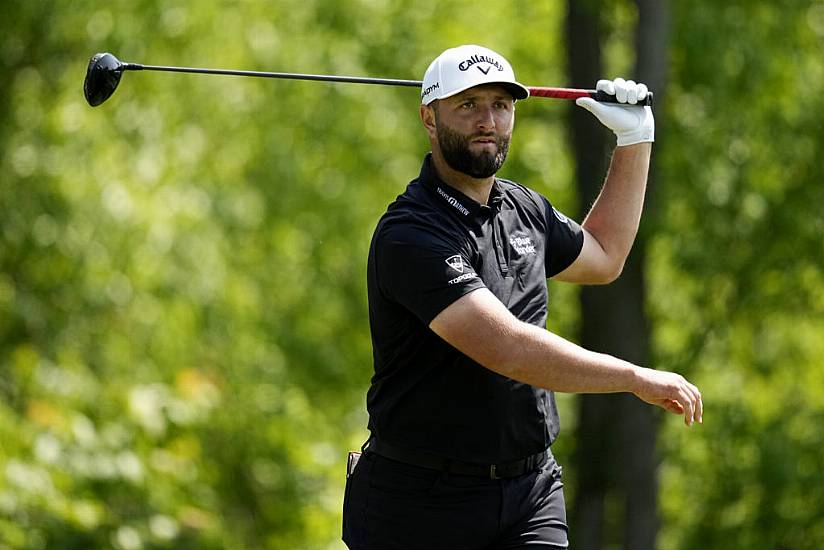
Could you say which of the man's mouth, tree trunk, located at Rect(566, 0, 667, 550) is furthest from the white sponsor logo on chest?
tree trunk, located at Rect(566, 0, 667, 550)

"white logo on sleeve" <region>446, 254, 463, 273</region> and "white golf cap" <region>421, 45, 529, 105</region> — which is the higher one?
"white golf cap" <region>421, 45, 529, 105</region>

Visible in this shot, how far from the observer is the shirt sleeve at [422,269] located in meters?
3.98

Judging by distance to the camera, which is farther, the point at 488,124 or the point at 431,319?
the point at 488,124

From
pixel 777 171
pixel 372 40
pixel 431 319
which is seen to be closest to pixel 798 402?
pixel 777 171

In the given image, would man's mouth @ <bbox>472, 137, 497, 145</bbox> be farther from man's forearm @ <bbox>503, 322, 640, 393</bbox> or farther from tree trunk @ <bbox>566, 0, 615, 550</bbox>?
tree trunk @ <bbox>566, 0, 615, 550</bbox>

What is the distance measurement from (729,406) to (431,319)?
33.2ft

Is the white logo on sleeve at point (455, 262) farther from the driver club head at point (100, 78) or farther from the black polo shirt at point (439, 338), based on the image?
the driver club head at point (100, 78)

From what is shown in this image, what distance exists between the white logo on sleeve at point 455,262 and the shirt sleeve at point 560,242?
2.05ft

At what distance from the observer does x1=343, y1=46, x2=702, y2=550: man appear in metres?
3.96

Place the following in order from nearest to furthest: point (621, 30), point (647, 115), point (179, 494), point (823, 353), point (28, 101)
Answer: point (647, 115) < point (179, 494) < point (28, 101) < point (621, 30) < point (823, 353)

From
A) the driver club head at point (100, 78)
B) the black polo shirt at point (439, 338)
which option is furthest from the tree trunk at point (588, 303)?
the black polo shirt at point (439, 338)

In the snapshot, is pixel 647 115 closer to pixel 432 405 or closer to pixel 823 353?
pixel 432 405

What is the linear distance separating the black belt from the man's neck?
745mm

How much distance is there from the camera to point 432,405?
414 centimetres
